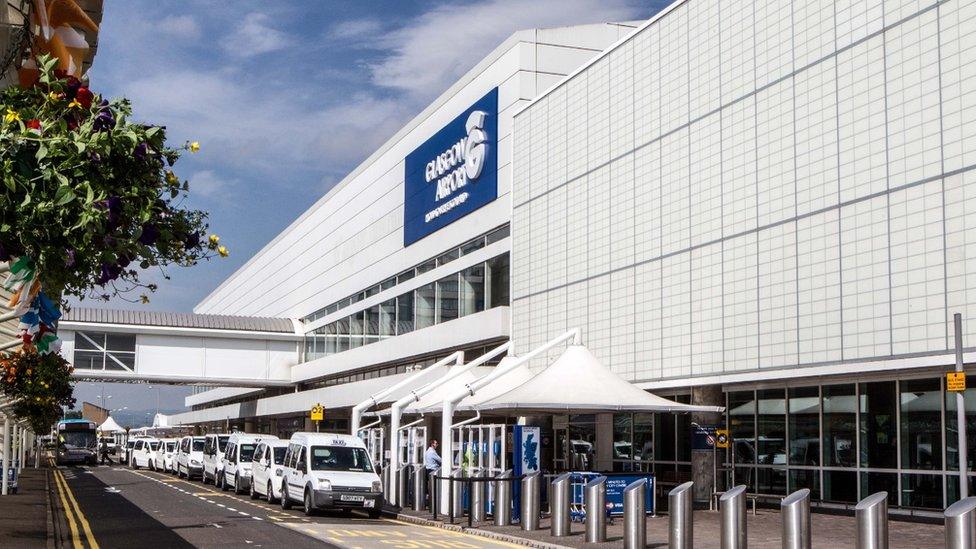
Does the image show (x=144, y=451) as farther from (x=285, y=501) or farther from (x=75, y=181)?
(x=75, y=181)

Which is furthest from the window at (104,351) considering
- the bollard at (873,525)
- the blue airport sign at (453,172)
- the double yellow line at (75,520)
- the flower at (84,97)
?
the flower at (84,97)

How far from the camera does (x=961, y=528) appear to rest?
12.4m

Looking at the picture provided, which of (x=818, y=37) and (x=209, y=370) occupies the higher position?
(x=818, y=37)

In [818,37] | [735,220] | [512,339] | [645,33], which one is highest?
[645,33]

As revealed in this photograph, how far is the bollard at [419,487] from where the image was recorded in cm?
2956

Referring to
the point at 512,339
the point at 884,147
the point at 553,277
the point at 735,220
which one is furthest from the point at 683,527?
the point at 512,339

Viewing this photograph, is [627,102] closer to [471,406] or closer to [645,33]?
[645,33]

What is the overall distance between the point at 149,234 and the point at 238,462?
97.4 feet

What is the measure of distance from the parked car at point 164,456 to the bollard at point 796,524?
4447cm

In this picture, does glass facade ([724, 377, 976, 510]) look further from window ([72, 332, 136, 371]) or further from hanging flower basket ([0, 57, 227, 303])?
window ([72, 332, 136, 371])

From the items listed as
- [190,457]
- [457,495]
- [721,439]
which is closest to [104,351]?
[190,457]

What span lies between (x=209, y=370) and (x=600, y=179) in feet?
123

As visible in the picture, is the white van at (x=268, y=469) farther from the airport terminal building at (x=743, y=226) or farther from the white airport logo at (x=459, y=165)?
the white airport logo at (x=459, y=165)

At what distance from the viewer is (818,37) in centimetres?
2528
